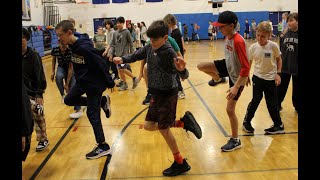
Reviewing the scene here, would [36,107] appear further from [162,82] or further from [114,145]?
[162,82]

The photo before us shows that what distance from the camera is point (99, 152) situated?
13.1 feet

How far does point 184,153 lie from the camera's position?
4.07m

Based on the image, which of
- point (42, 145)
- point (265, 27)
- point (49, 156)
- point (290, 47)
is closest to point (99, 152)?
point (49, 156)

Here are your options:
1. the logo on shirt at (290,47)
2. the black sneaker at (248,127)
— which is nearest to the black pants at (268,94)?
the black sneaker at (248,127)

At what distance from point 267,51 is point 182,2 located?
24.0 meters

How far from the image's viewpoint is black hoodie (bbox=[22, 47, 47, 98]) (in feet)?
12.9

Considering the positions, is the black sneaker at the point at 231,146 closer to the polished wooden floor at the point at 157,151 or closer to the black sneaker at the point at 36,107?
the polished wooden floor at the point at 157,151

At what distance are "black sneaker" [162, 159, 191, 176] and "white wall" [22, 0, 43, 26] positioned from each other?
16.8 m

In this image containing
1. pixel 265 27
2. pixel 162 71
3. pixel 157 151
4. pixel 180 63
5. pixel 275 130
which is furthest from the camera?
pixel 275 130

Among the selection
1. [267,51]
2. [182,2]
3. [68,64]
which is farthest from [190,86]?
[182,2]

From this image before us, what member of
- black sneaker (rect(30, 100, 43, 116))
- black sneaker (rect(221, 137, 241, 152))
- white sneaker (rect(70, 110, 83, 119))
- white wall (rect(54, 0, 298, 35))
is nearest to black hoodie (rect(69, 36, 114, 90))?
black sneaker (rect(30, 100, 43, 116))

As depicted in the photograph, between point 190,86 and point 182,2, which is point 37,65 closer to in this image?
point 190,86

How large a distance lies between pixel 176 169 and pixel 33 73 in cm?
206

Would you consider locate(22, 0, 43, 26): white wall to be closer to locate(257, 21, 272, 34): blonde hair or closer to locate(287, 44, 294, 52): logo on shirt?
locate(287, 44, 294, 52): logo on shirt
